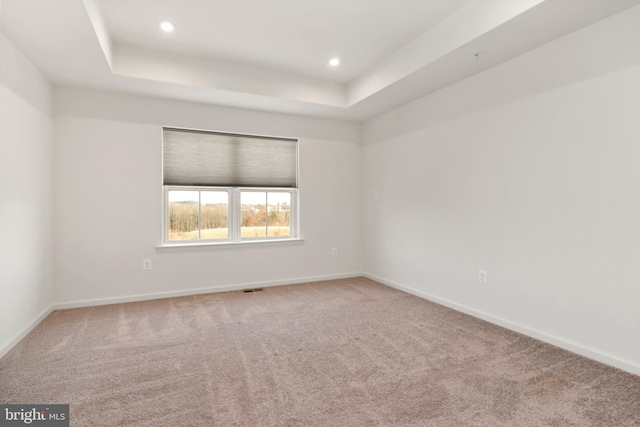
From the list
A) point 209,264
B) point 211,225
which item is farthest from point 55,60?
point 209,264

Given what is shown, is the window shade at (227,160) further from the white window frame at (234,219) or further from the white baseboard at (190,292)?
the white baseboard at (190,292)

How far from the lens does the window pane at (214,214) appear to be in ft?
14.0

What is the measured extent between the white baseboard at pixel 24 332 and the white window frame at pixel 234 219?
50.1 inches

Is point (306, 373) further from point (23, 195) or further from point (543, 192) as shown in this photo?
point (23, 195)

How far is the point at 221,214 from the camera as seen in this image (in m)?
4.37

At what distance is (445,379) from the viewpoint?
2.08m

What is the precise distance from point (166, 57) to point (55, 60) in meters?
0.95

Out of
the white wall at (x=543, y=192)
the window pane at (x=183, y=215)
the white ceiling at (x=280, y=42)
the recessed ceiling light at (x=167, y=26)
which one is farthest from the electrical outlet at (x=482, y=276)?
the recessed ceiling light at (x=167, y=26)

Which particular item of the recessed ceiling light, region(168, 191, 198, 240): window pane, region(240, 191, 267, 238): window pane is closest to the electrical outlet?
region(240, 191, 267, 238): window pane

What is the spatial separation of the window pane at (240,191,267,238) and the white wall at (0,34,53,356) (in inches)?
83.1

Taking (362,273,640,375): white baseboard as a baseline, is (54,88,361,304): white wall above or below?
above

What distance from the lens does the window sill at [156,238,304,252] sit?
398 centimetres

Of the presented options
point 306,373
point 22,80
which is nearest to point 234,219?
point 22,80

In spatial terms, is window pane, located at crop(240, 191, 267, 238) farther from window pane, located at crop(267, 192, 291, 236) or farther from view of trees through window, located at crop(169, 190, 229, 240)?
view of trees through window, located at crop(169, 190, 229, 240)
